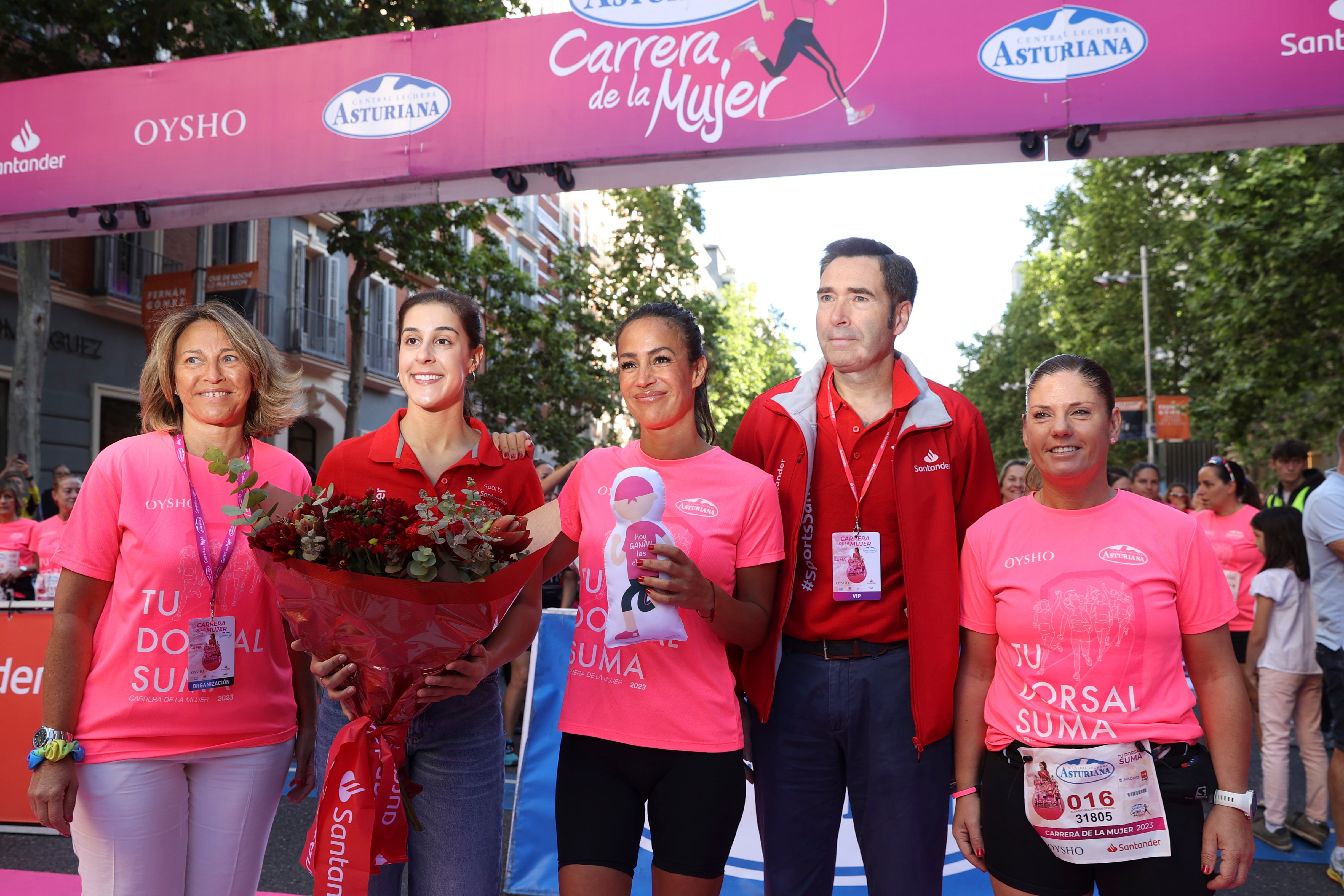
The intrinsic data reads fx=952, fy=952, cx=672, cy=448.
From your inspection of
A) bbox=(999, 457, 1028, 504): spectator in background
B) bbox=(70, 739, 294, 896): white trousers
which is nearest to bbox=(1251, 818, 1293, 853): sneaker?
bbox=(999, 457, 1028, 504): spectator in background

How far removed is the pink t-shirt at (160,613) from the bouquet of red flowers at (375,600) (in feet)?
0.99

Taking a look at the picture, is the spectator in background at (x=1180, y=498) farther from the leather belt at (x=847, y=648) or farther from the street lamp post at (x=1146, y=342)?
the street lamp post at (x=1146, y=342)

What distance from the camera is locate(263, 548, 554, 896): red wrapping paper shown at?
1952mm

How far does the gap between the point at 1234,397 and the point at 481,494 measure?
52.1ft

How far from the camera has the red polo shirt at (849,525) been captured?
9.09 ft

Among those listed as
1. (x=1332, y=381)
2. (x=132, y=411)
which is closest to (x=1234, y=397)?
(x=1332, y=381)

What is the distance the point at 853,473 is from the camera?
289cm

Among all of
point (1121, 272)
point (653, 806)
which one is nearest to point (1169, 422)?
point (1121, 272)

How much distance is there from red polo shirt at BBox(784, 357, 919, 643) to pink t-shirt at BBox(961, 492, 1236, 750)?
315 mm

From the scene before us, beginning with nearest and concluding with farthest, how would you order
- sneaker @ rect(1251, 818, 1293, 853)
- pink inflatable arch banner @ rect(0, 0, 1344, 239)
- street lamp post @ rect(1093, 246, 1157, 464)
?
1. pink inflatable arch banner @ rect(0, 0, 1344, 239)
2. sneaker @ rect(1251, 818, 1293, 853)
3. street lamp post @ rect(1093, 246, 1157, 464)

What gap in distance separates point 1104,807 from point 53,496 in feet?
30.4

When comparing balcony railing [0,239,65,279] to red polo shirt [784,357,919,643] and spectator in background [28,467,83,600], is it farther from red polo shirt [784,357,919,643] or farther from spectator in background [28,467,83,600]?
red polo shirt [784,357,919,643]

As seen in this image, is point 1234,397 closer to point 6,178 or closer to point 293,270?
point 6,178

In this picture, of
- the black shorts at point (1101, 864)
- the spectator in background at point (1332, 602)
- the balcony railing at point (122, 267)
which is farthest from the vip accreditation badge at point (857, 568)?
the balcony railing at point (122, 267)
